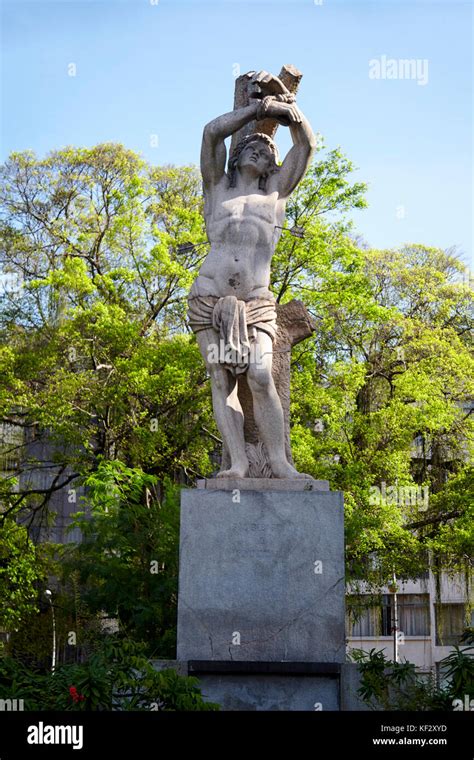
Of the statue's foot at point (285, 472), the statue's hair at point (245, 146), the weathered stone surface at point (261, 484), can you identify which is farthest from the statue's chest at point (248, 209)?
the weathered stone surface at point (261, 484)

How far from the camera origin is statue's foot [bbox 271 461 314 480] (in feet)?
31.5

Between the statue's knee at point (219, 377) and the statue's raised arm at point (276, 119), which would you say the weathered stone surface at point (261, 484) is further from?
the statue's raised arm at point (276, 119)

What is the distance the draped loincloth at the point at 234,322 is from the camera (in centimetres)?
971

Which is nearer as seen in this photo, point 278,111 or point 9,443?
point 278,111

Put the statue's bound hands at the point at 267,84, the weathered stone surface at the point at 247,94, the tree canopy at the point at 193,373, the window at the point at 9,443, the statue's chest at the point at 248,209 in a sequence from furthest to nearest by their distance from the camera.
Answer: the window at the point at 9,443
the tree canopy at the point at 193,373
the weathered stone surface at the point at 247,94
the statue's bound hands at the point at 267,84
the statue's chest at the point at 248,209

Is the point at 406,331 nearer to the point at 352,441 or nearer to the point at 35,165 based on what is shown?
the point at 352,441

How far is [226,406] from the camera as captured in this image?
387 inches

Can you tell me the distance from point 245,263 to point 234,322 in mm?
615

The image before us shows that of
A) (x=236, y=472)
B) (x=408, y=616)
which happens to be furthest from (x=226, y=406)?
(x=408, y=616)

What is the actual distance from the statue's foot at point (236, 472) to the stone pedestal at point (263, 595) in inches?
4.3

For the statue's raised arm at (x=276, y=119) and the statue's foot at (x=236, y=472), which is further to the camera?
the statue's raised arm at (x=276, y=119)
